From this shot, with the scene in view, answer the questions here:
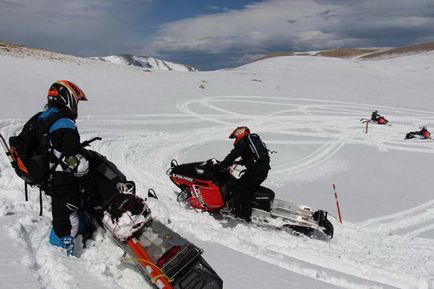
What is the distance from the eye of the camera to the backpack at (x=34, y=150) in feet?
14.7

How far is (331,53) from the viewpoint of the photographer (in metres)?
80.2

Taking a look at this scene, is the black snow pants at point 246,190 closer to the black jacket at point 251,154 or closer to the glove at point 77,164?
the black jacket at point 251,154

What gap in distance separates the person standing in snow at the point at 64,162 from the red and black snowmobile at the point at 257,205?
3.11 m

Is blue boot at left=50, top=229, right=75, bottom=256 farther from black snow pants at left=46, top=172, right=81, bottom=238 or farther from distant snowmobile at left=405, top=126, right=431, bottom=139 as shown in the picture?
distant snowmobile at left=405, top=126, right=431, bottom=139

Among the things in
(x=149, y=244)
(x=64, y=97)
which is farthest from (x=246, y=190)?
(x=64, y=97)

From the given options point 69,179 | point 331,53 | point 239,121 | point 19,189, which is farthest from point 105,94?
point 331,53

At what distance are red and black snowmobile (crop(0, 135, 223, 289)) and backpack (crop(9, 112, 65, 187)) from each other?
0.22m

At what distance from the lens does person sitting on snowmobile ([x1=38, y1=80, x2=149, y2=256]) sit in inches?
175

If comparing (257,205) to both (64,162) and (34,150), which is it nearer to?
(64,162)

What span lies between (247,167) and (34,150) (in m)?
3.69

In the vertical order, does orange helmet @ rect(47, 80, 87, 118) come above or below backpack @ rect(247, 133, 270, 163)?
above

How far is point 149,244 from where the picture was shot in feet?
15.2

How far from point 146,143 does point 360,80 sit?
2836cm

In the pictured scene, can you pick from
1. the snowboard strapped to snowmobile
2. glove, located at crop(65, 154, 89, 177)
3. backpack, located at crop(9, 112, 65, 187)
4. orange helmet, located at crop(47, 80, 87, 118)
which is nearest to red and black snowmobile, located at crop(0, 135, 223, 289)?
the snowboard strapped to snowmobile
